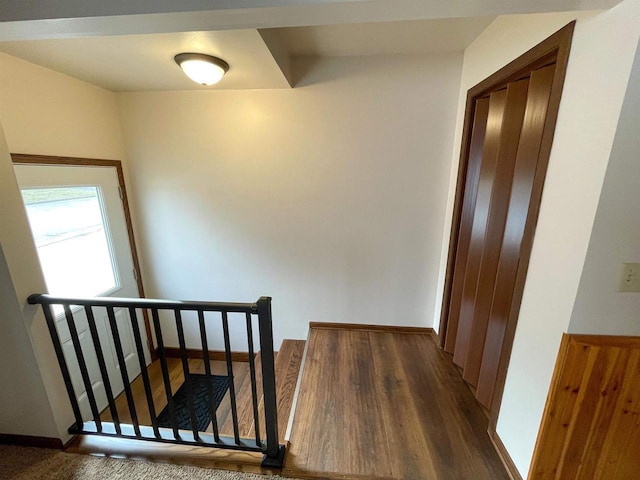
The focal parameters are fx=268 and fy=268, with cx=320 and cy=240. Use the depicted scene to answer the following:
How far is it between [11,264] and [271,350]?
1.29 meters

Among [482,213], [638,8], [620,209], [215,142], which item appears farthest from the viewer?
[215,142]

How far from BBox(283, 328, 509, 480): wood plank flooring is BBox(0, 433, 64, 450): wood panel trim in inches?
50.7

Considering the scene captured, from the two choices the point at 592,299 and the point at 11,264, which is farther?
the point at 11,264

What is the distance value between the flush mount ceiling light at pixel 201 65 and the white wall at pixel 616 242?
1896 millimetres

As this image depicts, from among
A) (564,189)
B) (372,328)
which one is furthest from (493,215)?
(372,328)

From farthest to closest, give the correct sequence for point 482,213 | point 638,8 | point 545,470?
1. point 482,213
2. point 545,470
3. point 638,8

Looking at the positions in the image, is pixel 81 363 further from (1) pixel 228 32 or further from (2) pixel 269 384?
(1) pixel 228 32

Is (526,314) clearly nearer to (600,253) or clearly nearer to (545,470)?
(600,253)

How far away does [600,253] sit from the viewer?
99cm

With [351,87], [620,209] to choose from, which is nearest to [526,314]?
[620,209]

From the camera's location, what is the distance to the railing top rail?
1229mm

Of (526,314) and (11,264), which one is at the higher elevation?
(11,264)

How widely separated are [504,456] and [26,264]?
8.74 ft

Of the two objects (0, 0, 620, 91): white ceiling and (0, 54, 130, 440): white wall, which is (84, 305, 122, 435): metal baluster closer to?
(0, 54, 130, 440): white wall
